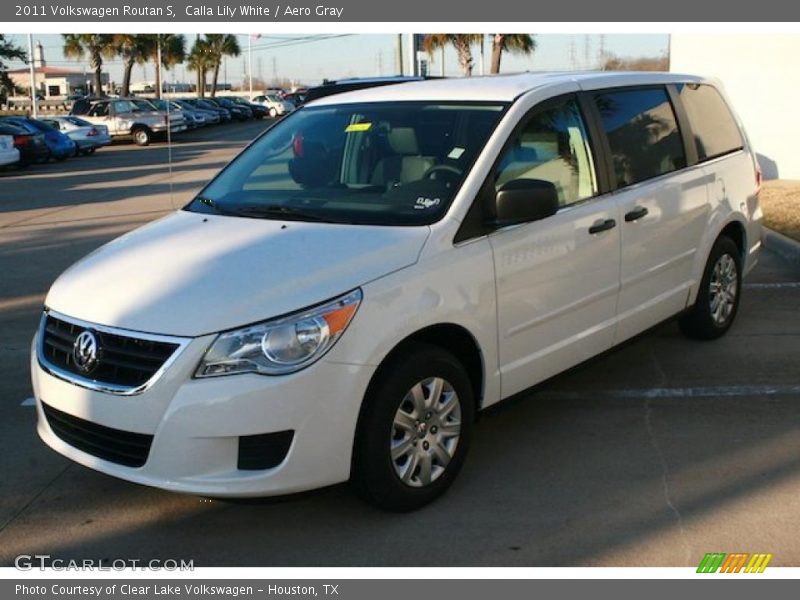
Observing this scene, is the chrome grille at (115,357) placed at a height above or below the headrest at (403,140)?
below

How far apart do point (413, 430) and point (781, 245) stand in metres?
7.24

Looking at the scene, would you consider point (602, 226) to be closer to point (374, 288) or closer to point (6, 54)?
point (374, 288)

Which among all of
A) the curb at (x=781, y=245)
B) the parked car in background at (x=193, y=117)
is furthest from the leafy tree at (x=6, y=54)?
the curb at (x=781, y=245)

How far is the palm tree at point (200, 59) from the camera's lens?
266ft

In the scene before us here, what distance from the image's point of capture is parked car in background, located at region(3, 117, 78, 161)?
2875 cm

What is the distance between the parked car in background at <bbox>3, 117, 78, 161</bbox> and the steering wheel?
26390 mm

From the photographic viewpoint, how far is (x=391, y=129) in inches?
199

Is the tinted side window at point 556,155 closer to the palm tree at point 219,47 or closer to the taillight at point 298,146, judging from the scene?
the taillight at point 298,146

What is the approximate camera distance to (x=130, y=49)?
2477 inches

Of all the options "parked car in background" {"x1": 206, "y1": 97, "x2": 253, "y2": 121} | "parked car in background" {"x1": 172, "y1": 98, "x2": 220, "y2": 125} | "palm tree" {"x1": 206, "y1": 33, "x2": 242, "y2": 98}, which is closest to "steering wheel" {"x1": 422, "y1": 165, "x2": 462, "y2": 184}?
"parked car in background" {"x1": 172, "y1": 98, "x2": 220, "y2": 125}

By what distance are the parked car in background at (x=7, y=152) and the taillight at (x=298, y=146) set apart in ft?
72.6

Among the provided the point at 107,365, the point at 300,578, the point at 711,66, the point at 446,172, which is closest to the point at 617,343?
the point at 446,172
